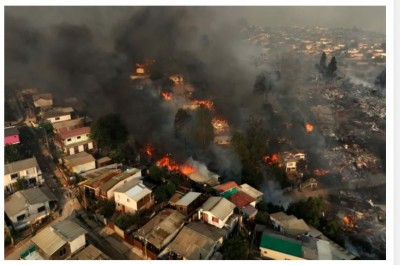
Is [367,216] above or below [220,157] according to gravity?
below

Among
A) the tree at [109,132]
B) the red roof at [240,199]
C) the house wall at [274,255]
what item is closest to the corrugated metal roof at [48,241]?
the house wall at [274,255]

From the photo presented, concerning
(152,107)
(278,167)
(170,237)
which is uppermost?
(152,107)

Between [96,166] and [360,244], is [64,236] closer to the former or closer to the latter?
[96,166]

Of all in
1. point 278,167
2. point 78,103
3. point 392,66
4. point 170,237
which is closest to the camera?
point 170,237

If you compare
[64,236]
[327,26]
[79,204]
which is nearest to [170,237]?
[64,236]

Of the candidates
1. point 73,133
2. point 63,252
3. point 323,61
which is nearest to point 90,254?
point 63,252

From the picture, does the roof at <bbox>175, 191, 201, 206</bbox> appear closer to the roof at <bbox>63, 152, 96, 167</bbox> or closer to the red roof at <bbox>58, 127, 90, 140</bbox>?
the roof at <bbox>63, 152, 96, 167</bbox>
